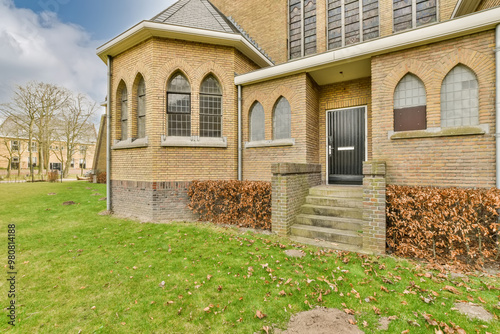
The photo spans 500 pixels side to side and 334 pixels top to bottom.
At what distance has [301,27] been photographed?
36.9ft

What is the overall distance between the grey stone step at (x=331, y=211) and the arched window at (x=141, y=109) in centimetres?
672

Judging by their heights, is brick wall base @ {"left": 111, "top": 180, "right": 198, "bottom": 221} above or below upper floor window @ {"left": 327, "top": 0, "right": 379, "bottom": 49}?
below

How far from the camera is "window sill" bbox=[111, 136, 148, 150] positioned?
25.1 feet

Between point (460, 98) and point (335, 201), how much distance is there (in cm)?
407

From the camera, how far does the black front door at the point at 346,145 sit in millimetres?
7711

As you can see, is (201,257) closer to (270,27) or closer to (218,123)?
(218,123)

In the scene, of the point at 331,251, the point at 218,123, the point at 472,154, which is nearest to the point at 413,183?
the point at 472,154

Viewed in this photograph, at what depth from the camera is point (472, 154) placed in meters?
5.26

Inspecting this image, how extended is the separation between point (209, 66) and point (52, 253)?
23.7ft

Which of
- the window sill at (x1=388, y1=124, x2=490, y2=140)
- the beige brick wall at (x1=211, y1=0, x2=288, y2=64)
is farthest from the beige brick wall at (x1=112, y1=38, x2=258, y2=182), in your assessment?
the window sill at (x1=388, y1=124, x2=490, y2=140)

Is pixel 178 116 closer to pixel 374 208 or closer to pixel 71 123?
pixel 374 208

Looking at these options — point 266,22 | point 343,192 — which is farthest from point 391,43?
point 266,22

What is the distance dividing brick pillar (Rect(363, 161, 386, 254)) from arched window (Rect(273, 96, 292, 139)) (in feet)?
11.8

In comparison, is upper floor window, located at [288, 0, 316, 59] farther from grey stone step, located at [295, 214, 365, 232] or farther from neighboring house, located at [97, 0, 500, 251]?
grey stone step, located at [295, 214, 365, 232]
